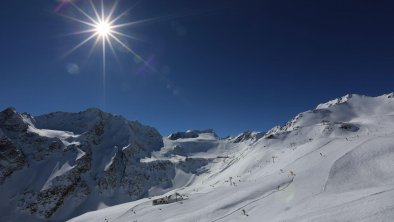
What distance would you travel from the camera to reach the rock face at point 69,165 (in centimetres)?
7312

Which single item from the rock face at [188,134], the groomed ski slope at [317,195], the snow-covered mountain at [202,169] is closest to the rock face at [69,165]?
the snow-covered mountain at [202,169]

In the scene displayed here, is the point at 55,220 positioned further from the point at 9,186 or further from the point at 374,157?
the point at 374,157

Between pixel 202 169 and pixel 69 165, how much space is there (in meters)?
37.1

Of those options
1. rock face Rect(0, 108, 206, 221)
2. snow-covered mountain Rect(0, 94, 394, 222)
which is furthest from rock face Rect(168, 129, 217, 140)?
rock face Rect(0, 108, 206, 221)

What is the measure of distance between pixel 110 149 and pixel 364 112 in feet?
226

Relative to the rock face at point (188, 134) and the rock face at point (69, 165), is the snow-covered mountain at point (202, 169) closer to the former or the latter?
the rock face at point (69, 165)

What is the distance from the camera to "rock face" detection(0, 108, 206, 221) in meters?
73.1

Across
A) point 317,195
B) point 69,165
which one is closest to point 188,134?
point 69,165

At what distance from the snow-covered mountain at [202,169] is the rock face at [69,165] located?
26 centimetres

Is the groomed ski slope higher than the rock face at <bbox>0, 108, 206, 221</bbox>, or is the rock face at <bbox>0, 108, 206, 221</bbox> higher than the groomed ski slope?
the rock face at <bbox>0, 108, 206, 221</bbox>

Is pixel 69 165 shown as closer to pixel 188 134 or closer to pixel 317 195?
pixel 188 134

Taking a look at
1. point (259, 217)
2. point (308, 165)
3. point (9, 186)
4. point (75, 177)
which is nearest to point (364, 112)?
point (308, 165)

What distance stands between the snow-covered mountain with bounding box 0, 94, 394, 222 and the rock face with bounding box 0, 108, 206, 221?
0.86 feet

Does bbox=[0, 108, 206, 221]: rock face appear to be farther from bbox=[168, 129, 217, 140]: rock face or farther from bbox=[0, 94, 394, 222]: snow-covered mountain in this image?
bbox=[168, 129, 217, 140]: rock face
